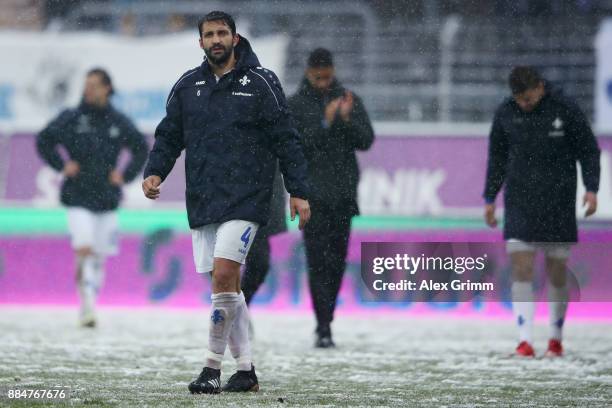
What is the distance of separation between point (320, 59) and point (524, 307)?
6.69 feet

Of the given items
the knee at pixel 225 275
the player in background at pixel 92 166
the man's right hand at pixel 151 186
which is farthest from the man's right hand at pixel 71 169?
the knee at pixel 225 275

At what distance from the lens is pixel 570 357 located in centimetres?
898

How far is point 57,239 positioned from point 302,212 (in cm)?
733

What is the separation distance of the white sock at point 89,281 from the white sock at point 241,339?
4.82 meters

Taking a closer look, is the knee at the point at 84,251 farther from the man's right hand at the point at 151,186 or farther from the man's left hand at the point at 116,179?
the man's right hand at the point at 151,186

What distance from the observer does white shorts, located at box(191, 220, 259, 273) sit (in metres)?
6.48

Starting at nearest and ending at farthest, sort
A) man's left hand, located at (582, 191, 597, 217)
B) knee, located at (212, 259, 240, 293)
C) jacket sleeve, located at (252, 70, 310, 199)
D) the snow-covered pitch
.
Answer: the snow-covered pitch < knee, located at (212, 259, 240, 293) < jacket sleeve, located at (252, 70, 310, 199) < man's left hand, located at (582, 191, 597, 217)

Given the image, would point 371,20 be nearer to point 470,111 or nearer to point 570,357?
point 470,111

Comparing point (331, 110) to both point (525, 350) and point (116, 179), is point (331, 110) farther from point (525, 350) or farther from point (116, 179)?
point (116, 179)

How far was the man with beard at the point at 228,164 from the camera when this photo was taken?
652 centimetres

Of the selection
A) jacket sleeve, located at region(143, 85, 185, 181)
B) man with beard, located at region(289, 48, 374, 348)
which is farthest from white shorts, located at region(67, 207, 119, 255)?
jacket sleeve, located at region(143, 85, 185, 181)

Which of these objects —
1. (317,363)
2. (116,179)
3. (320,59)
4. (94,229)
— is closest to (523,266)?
(317,363)

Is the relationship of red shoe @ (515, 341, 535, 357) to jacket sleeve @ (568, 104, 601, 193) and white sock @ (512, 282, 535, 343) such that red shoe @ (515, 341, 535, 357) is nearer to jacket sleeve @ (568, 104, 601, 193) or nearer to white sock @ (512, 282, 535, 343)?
white sock @ (512, 282, 535, 343)

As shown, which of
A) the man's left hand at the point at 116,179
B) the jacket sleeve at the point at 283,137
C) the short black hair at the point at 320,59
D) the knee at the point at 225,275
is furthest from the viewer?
the man's left hand at the point at 116,179
